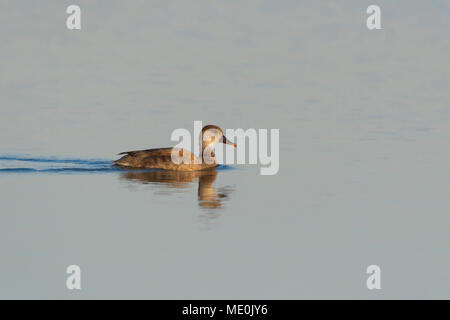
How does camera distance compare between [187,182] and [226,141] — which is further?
[226,141]

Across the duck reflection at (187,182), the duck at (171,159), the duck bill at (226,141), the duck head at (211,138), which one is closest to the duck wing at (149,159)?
the duck at (171,159)

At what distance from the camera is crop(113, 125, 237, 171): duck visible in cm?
1718

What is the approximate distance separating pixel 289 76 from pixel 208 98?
11.4ft

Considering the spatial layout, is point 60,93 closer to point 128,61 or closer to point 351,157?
point 128,61

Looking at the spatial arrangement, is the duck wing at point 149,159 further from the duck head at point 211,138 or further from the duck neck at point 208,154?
the duck head at point 211,138

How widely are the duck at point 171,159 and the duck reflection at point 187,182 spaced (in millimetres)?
125

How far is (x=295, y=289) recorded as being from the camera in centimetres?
1006

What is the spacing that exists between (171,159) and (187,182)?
1.27 metres

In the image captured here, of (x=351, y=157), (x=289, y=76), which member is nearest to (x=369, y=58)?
(x=289, y=76)

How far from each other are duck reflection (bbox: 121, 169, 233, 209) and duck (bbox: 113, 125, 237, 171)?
4.9 inches

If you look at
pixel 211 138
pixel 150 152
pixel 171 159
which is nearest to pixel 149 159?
pixel 150 152

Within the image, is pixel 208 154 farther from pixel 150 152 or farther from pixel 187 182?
pixel 187 182

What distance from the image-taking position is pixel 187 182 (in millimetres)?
16250

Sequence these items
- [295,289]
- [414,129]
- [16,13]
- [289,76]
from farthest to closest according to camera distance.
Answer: [16,13] → [289,76] → [414,129] → [295,289]
